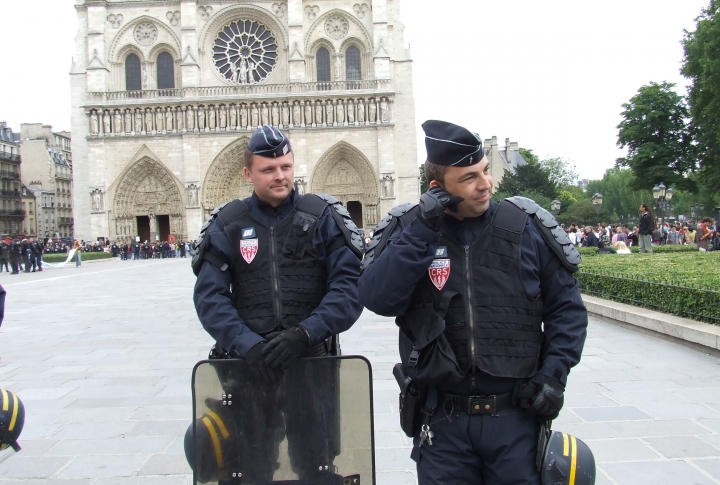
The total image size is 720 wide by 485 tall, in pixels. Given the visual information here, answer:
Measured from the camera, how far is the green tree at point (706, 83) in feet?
82.6

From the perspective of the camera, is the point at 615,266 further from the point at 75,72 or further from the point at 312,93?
the point at 75,72

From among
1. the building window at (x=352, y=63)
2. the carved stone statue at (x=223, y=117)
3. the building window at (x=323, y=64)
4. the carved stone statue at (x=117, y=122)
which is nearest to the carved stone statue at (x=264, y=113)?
the carved stone statue at (x=223, y=117)

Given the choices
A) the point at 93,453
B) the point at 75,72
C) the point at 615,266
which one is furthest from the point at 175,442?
the point at 75,72

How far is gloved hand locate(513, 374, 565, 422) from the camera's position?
7.47 feet

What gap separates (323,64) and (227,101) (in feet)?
18.5

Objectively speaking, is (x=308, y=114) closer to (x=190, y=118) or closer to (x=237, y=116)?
(x=237, y=116)

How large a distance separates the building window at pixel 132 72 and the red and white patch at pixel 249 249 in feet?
123

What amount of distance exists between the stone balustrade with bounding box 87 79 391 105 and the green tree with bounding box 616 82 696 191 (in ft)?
42.5

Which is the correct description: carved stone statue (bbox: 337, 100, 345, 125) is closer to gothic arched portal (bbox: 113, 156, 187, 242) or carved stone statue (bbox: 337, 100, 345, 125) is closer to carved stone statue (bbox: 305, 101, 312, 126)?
carved stone statue (bbox: 305, 101, 312, 126)

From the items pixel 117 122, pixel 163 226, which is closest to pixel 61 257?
pixel 163 226

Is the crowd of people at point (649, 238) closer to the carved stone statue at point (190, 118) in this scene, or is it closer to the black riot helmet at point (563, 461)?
the black riot helmet at point (563, 461)

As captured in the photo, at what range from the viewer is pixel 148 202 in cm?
3788

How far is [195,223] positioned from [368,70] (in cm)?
1233

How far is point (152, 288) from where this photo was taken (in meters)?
16.2
